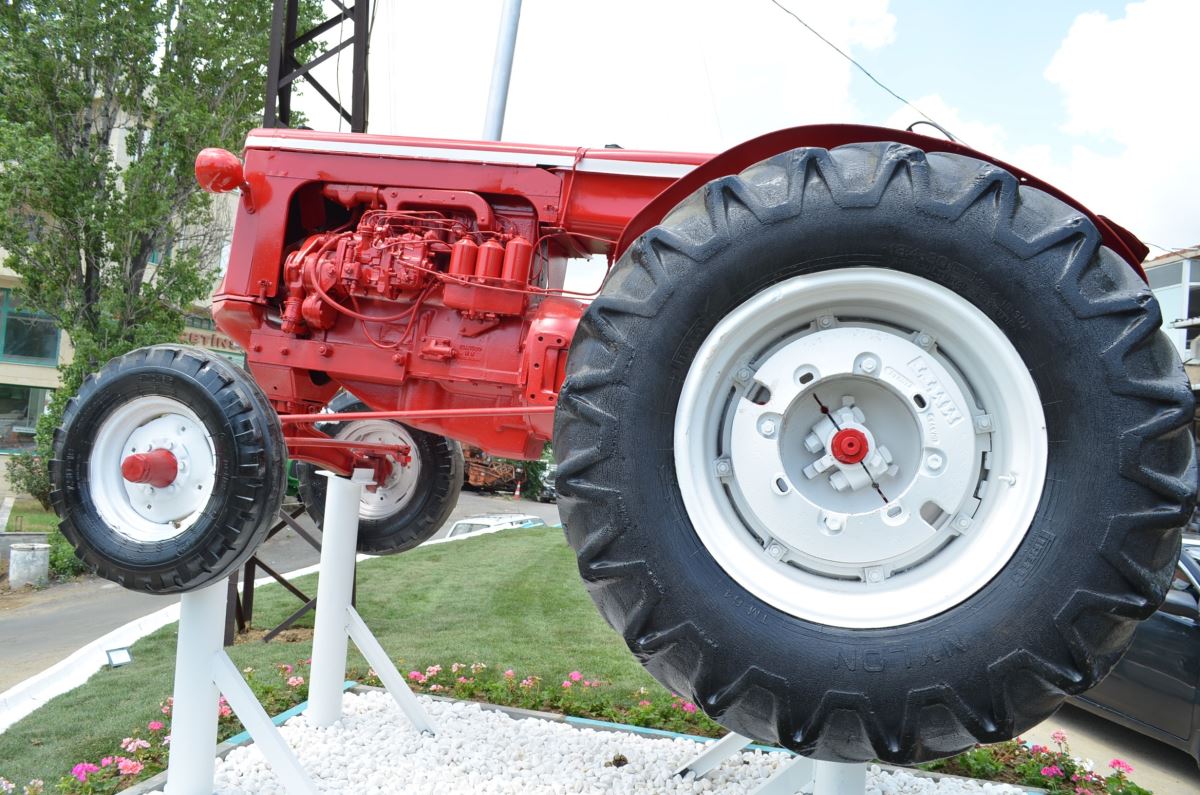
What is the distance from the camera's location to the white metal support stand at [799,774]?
2283 mm

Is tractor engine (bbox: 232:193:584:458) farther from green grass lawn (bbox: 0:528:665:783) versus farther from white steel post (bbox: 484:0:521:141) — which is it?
green grass lawn (bbox: 0:528:665:783)

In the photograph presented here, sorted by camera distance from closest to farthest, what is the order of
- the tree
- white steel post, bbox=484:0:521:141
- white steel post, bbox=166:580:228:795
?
white steel post, bbox=166:580:228:795, white steel post, bbox=484:0:521:141, the tree

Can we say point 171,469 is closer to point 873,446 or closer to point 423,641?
point 873,446

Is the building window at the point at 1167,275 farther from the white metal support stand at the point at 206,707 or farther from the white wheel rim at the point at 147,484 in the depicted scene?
the white wheel rim at the point at 147,484

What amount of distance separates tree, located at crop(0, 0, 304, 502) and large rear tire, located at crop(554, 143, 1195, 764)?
11.4m

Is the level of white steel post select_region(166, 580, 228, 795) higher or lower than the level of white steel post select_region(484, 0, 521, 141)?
lower

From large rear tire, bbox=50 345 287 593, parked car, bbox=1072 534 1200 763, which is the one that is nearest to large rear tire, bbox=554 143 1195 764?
large rear tire, bbox=50 345 287 593

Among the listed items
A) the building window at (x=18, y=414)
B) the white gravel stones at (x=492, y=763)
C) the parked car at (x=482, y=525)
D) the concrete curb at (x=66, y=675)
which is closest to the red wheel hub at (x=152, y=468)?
the white gravel stones at (x=492, y=763)

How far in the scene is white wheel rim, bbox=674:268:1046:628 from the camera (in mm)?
1561

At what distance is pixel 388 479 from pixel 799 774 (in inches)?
93.6

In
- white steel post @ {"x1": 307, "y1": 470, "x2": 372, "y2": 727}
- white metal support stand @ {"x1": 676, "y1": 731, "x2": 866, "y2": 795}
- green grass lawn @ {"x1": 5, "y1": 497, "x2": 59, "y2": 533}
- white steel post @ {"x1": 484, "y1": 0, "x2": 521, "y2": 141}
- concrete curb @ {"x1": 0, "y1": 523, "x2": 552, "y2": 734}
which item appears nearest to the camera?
white metal support stand @ {"x1": 676, "y1": 731, "x2": 866, "y2": 795}

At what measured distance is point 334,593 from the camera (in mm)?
3865

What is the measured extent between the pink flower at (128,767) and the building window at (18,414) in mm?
16717

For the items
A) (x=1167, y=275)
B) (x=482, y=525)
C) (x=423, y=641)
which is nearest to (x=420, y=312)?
(x=423, y=641)
